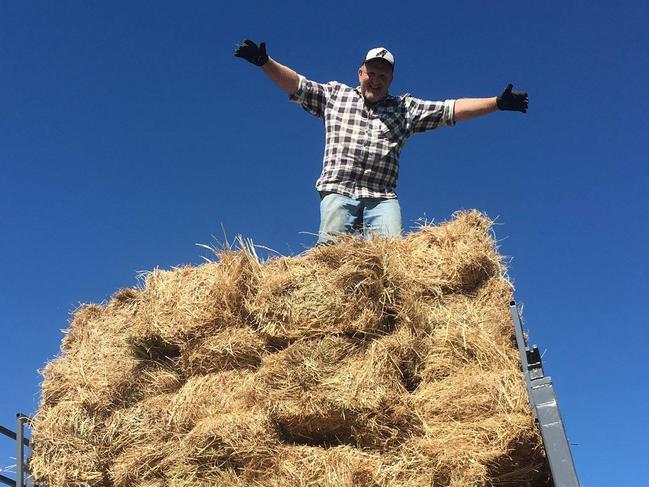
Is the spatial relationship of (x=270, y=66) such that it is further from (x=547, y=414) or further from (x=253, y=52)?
(x=547, y=414)

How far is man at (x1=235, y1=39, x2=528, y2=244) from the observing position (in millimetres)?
4957

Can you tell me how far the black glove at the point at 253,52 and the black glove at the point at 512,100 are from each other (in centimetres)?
172

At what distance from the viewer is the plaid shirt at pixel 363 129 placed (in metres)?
5.06

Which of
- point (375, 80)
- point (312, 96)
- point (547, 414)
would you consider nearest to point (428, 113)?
point (375, 80)

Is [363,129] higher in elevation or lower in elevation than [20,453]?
higher

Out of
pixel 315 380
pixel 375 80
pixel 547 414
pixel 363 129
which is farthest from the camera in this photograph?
pixel 375 80

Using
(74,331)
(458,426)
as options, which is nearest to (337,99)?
(74,331)

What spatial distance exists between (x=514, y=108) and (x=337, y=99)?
1.28 meters

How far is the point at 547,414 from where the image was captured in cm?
316

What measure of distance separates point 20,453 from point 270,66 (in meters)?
3.02

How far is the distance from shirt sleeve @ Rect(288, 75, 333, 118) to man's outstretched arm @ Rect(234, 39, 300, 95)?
4 cm

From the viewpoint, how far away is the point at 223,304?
155 inches

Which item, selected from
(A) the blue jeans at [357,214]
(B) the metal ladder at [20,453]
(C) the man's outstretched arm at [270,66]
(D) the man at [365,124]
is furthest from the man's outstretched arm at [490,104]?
(B) the metal ladder at [20,453]

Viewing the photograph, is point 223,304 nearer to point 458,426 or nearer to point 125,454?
point 125,454
